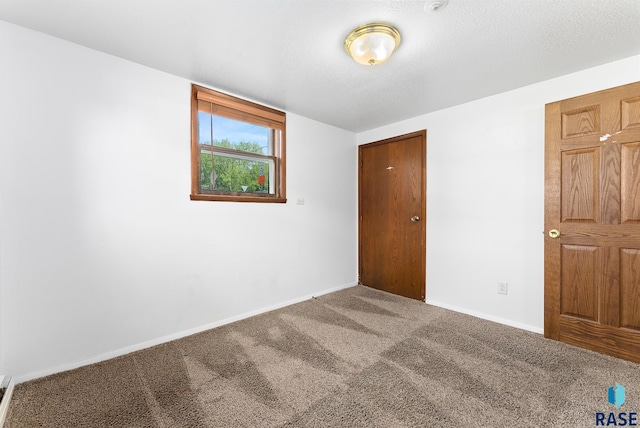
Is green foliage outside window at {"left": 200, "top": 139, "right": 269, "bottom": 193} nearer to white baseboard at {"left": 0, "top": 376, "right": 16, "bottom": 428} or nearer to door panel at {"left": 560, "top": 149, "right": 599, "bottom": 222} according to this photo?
white baseboard at {"left": 0, "top": 376, "right": 16, "bottom": 428}

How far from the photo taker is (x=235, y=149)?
2.77 m

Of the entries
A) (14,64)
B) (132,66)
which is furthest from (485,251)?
(14,64)

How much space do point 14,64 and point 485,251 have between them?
4058 millimetres

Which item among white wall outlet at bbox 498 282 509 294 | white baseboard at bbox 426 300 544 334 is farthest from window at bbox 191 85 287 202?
white wall outlet at bbox 498 282 509 294

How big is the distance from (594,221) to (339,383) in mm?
2315

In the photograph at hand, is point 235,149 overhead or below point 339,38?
below

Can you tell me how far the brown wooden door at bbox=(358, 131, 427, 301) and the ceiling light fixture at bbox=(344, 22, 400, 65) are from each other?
1643 millimetres

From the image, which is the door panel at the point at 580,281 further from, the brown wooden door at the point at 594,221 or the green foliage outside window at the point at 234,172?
the green foliage outside window at the point at 234,172

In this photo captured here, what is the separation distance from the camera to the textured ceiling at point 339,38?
1.55m

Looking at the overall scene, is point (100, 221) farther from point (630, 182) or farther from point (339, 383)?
point (630, 182)

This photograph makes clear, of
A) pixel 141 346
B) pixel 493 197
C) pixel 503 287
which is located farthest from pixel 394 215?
pixel 141 346

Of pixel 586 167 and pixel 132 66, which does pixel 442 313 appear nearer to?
pixel 586 167

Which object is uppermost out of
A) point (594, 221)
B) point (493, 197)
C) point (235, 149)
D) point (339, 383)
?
point (235, 149)

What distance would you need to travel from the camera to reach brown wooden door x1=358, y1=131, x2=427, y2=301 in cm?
329
